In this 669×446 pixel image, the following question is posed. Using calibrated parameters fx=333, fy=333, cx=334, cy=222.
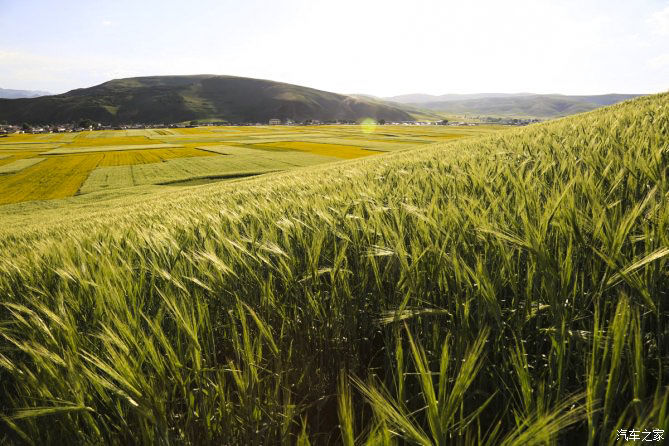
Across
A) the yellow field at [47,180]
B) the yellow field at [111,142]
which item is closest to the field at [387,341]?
the yellow field at [47,180]

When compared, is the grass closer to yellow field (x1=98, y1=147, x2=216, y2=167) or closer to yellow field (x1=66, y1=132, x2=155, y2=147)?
yellow field (x1=98, y1=147, x2=216, y2=167)

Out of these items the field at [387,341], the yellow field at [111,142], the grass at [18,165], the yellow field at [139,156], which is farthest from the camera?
the yellow field at [111,142]

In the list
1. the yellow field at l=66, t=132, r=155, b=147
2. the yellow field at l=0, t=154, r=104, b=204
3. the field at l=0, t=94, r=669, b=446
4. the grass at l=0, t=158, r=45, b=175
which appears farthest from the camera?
the yellow field at l=66, t=132, r=155, b=147

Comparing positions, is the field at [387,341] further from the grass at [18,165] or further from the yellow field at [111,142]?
the yellow field at [111,142]

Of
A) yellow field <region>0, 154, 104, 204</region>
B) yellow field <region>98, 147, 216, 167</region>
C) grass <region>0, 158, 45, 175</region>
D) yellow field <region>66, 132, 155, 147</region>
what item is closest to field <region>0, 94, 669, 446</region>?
yellow field <region>0, 154, 104, 204</region>

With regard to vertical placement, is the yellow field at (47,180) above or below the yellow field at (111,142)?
below

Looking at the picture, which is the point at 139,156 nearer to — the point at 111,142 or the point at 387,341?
the point at 111,142

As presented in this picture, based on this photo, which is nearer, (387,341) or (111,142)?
(387,341)

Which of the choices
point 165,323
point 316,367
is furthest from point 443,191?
point 165,323

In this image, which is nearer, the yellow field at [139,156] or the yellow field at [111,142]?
the yellow field at [139,156]

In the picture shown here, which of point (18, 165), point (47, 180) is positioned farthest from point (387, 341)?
point (18, 165)

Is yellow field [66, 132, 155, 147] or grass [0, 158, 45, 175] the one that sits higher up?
yellow field [66, 132, 155, 147]

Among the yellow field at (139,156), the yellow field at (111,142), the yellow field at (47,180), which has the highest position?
the yellow field at (111,142)

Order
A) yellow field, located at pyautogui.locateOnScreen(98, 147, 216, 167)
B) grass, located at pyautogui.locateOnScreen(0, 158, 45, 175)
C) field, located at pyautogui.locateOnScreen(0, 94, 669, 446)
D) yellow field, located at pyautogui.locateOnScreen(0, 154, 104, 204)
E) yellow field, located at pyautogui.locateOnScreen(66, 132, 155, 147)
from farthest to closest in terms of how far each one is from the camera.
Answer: yellow field, located at pyautogui.locateOnScreen(66, 132, 155, 147)
yellow field, located at pyautogui.locateOnScreen(98, 147, 216, 167)
grass, located at pyautogui.locateOnScreen(0, 158, 45, 175)
yellow field, located at pyautogui.locateOnScreen(0, 154, 104, 204)
field, located at pyautogui.locateOnScreen(0, 94, 669, 446)
